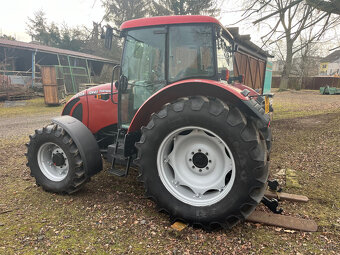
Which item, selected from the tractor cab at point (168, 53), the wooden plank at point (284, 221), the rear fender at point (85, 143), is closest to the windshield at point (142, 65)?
the tractor cab at point (168, 53)

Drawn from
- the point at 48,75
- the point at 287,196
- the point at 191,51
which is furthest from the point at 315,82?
the point at 191,51

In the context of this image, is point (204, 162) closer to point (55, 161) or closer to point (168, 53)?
→ point (168, 53)

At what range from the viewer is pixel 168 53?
293 cm

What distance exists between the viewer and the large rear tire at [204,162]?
88.3 inches

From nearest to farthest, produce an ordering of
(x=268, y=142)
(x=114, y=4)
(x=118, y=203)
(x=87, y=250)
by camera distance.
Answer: (x=87, y=250), (x=118, y=203), (x=268, y=142), (x=114, y=4)

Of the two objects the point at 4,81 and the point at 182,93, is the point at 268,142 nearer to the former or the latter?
the point at 182,93

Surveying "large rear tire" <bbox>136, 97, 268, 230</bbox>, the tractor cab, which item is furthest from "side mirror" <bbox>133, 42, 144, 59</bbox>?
"large rear tire" <bbox>136, 97, 268, 230</bbox>

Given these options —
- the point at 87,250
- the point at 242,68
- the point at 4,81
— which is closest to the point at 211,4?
the point at 242,68

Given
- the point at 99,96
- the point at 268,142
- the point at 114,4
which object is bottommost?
the point at 268,142

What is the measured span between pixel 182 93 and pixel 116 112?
1312 mm

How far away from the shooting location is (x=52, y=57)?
63.3 feet

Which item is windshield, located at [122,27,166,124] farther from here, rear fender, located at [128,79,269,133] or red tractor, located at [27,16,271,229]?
rear fender, located at [128,79,269,133]

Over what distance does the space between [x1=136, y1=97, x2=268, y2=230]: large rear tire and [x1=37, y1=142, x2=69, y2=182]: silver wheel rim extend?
136 centimetres

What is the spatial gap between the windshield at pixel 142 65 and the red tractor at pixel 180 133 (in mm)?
13
